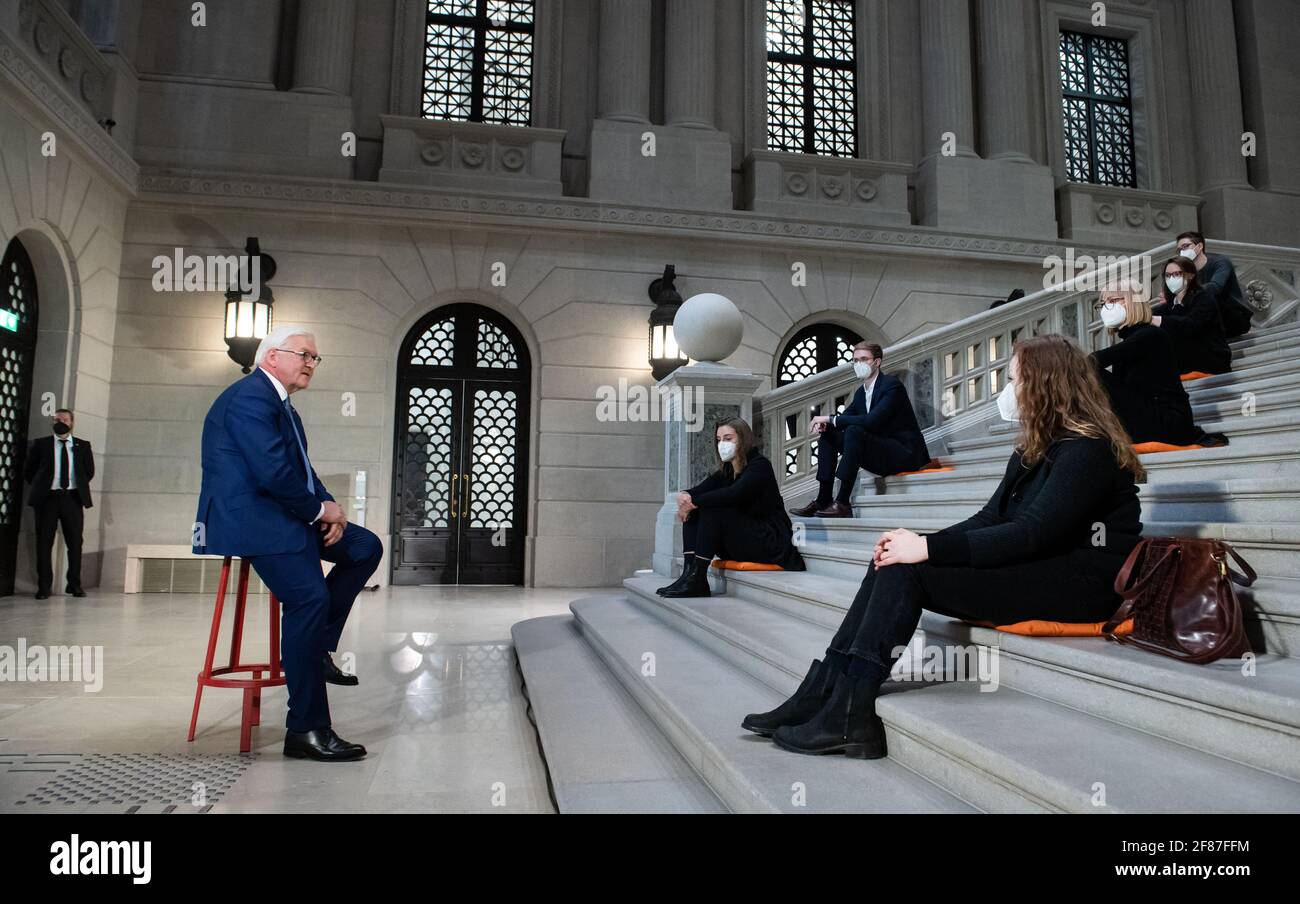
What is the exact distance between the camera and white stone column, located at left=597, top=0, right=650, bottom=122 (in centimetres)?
A: 1153

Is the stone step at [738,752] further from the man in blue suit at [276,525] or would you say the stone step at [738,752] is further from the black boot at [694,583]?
the man in blue suit at [276,525]

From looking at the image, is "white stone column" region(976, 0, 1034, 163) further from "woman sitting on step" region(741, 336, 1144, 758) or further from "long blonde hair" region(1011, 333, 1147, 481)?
"woman sitting on step" region(741, 336, 1144, 758)

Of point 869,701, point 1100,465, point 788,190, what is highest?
point 788,190

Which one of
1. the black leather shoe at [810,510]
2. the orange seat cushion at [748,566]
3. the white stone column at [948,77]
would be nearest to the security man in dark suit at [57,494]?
the orange seat cushion at [748,566]

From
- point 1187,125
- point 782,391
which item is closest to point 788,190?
point 782,391

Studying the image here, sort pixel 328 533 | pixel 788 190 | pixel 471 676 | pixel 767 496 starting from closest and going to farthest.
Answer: pixel 328 533 → pixel 471 676 → pixel 767 496 → pixel 788 190

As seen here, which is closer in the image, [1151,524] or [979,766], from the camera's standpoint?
[979,766]

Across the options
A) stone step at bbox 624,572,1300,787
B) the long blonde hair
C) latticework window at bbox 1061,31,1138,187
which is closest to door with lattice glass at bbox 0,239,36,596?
stone step at bbox 624,572,1300,787

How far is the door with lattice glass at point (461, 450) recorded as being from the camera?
11.0m

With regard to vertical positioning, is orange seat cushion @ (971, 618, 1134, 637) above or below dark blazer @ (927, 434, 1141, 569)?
below

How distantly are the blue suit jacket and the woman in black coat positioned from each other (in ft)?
19.0

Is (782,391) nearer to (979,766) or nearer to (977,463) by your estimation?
(977,463)

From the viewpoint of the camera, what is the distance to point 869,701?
2.57 metres
